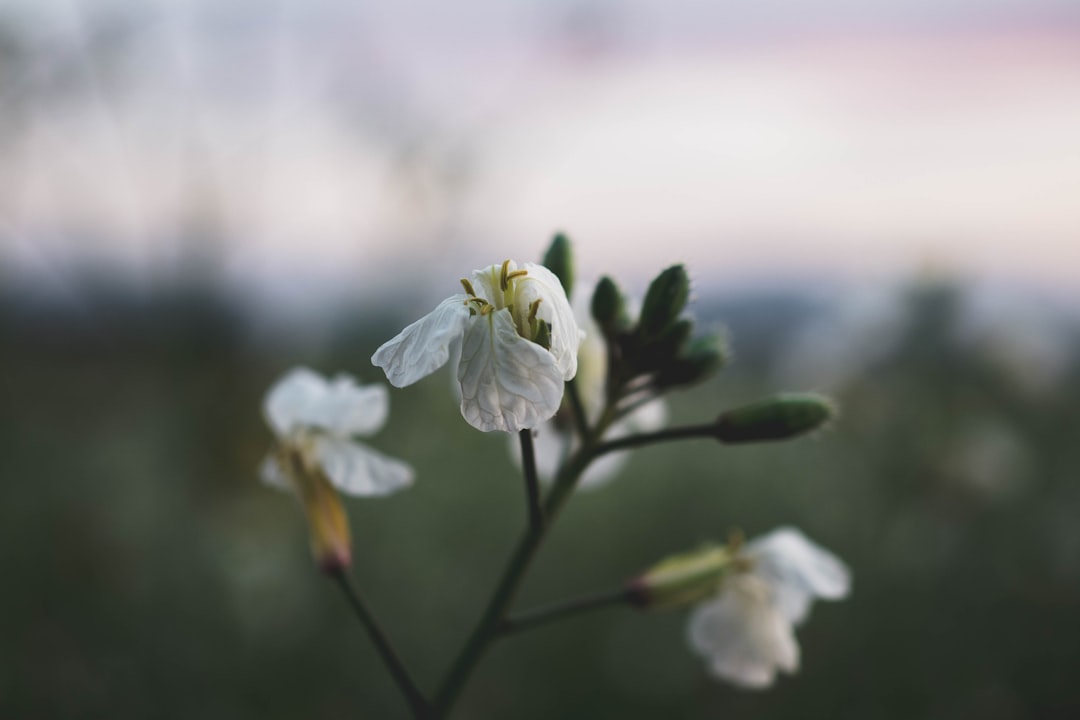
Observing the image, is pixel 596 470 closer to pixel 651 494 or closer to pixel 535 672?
pixel 535 672

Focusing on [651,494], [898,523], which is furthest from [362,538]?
[898,523]

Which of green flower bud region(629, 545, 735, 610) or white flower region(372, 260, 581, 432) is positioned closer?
white flower region(372, 260, 581, 432)

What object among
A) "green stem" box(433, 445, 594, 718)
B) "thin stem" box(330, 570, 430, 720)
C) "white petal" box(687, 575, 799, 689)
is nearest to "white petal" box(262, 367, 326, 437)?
"thin stem" box(330, 570, 430, 720)

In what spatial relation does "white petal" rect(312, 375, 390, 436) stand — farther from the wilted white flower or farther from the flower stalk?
the flower stalk

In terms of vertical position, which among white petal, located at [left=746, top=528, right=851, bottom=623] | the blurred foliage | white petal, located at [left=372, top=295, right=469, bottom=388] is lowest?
the blurred foliage


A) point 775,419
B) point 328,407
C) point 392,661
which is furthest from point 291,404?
point 775,419

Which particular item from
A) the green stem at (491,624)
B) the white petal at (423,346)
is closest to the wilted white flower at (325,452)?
the green stem at (491,624)
